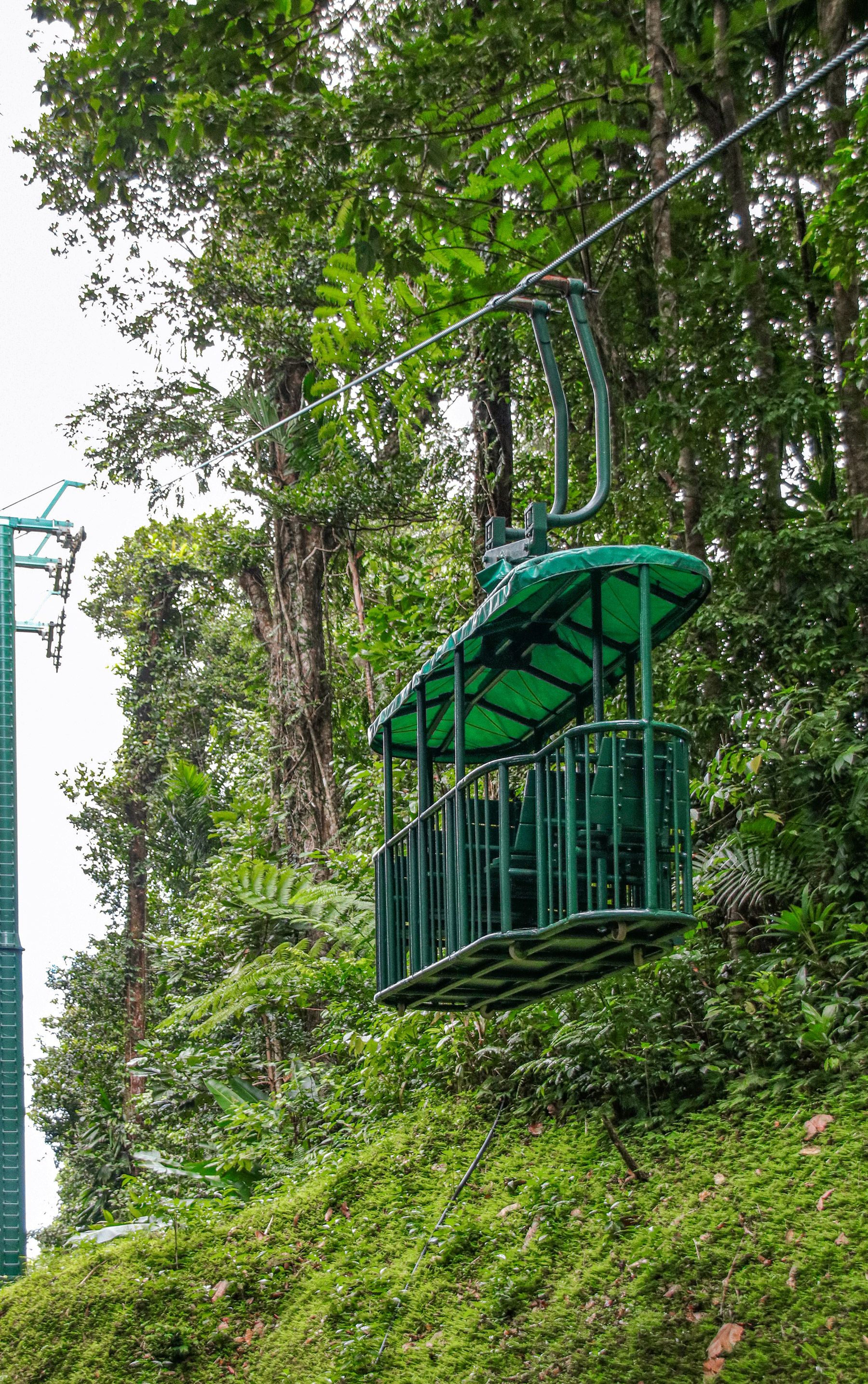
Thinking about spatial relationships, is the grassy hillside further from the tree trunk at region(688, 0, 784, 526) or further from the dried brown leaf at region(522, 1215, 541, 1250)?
the tree trunk at region(688, 0, 784, 526)

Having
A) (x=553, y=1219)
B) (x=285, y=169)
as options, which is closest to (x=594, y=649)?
(x=553, y=1219)

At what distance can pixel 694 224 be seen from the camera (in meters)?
12.5

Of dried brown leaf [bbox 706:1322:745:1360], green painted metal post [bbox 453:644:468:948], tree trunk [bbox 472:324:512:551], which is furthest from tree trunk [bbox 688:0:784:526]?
dried brown leaf [bbox 706:1322:745:1360]

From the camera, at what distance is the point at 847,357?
1095 cm

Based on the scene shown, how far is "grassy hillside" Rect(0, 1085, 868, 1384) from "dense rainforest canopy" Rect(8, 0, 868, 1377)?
23.5 inches

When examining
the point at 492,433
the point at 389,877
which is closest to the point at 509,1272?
the point at 389,877

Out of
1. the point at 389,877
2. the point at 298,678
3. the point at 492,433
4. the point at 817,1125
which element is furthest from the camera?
the point at 298,678

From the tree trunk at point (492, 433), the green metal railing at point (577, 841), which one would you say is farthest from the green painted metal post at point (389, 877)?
the tree trunk at point (492, 433)

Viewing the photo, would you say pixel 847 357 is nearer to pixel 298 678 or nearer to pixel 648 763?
pixel 648 763

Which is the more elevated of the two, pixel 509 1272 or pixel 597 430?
pixel 597 430

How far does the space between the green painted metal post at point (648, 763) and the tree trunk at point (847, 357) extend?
197 inches

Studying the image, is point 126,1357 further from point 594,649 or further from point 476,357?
point 476,357

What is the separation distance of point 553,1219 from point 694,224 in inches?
363

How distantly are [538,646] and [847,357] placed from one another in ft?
18.3
